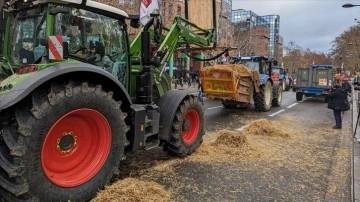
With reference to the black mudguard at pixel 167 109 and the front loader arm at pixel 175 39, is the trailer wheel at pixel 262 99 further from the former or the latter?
the black mudguard at pixel 167 109

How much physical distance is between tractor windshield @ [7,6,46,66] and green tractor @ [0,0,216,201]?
1cm

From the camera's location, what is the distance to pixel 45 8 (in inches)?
170

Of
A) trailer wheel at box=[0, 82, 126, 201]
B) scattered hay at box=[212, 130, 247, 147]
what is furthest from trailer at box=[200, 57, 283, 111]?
trailer wheel at box=[0, 82, 126, 201]

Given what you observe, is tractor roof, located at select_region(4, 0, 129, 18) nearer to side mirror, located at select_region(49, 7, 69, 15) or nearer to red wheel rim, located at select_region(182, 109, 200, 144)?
side mirror, located at select_region(49, 7, 69, 15)

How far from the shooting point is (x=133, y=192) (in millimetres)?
4332

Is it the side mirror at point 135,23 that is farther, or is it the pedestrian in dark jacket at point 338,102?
the pedestrian in dark jacket at point 338,102

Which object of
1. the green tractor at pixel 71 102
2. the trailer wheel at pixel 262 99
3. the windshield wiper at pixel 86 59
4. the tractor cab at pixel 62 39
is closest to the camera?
the green tractor at pixel 71 102

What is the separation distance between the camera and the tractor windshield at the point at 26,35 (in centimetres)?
438

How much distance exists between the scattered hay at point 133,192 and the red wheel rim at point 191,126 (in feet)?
5.99

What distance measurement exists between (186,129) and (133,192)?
7.35 feet

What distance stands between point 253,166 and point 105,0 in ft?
44.6

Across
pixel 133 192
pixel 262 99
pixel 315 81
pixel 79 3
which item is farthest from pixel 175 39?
pixel 315 81

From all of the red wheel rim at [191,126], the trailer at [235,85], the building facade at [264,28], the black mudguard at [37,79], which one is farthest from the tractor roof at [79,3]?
the building facade at [264,28]

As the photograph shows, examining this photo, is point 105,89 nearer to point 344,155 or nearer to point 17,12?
point 17,12
